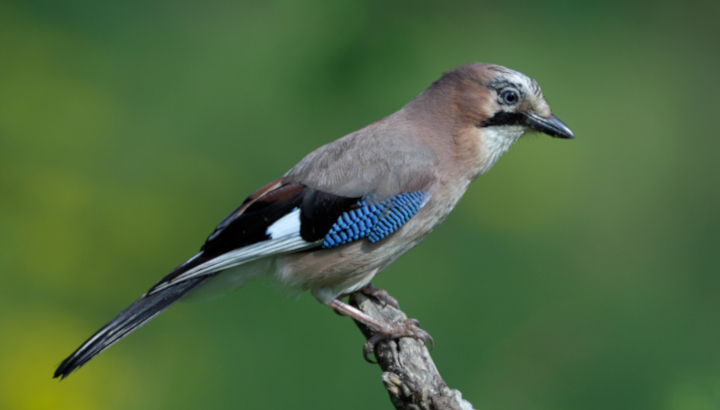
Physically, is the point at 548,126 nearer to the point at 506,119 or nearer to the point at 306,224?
the point at 506,119

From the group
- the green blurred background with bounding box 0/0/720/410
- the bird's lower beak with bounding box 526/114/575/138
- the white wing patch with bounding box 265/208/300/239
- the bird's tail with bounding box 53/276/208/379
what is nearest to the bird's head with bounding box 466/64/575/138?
the bird's lower beak with bounding box 526/114/575/138

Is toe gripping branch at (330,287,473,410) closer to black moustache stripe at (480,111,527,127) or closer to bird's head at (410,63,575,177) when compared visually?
bird's head at (410,63,575,177)

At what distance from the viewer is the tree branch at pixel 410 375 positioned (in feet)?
9.41

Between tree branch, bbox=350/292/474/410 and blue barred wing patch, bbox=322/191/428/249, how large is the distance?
0.98 feet

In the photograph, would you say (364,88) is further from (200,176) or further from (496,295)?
(496,295)

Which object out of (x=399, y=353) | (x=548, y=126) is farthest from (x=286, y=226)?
(x=548, y=126)

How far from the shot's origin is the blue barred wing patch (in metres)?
3.46

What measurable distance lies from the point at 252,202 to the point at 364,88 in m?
2.24

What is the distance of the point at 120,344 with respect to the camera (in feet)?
15.0

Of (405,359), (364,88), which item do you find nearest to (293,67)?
(364,88)

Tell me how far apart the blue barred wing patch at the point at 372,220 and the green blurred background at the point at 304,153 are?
0.34m

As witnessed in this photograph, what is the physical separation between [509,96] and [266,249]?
934 mm

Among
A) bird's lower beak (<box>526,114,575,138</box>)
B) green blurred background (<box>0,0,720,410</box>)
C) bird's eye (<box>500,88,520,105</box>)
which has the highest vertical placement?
bird's eye (<box>500,88,520,105</box>)

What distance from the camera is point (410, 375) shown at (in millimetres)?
3066
